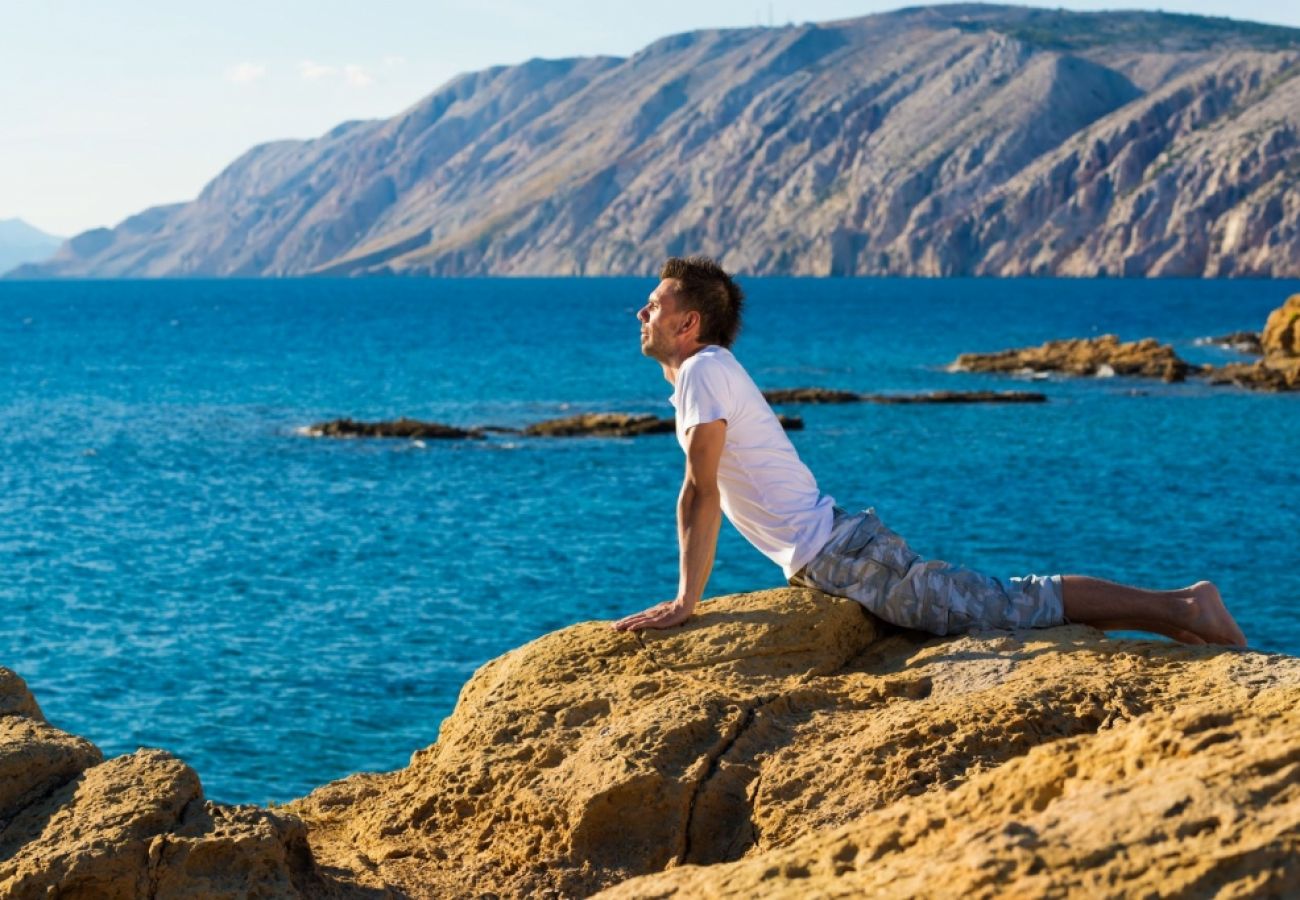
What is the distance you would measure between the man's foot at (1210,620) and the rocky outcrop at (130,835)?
12.5ft

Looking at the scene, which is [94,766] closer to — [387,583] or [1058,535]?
[387,583]

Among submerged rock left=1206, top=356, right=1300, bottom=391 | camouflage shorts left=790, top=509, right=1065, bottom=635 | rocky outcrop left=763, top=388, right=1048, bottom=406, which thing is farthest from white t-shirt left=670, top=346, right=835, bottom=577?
submerged rock left=1206, top=356, right=1300, bottom=391

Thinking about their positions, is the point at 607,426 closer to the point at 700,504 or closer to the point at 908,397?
the point at 908,397

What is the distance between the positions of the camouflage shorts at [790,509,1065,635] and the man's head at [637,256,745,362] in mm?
1057

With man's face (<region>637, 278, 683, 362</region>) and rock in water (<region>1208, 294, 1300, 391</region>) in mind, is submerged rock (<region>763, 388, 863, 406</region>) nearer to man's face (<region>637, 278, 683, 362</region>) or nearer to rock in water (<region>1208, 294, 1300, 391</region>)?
rock in water (<region>1208, 294, 1300, 391</region>)

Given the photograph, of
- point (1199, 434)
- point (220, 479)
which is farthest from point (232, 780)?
point (1199, 434)

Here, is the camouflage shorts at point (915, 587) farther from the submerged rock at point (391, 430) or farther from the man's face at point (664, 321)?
the submerged rock at point (391, 430)

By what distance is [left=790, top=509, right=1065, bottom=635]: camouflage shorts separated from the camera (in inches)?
274

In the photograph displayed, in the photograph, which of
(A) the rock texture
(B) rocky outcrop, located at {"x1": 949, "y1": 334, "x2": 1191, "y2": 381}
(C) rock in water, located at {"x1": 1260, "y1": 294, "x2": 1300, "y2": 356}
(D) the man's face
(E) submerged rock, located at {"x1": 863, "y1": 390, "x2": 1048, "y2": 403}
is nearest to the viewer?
(A) the rock texture

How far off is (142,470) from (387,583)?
1718 cm

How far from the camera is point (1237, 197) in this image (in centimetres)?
18175

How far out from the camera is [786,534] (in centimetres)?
719

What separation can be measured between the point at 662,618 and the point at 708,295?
4.87 feet

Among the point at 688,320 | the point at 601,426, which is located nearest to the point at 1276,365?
the point at 601,426
